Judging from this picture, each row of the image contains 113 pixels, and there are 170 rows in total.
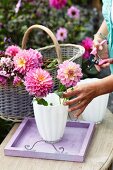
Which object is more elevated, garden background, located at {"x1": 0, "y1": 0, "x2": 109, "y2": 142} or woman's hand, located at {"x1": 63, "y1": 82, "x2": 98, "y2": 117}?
woman's hand, located at {"x1": 63, "y1": 82, "x2": 98, "y2": 117}

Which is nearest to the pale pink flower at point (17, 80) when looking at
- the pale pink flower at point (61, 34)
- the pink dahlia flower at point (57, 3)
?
the pale pink flower at point (61, 34)

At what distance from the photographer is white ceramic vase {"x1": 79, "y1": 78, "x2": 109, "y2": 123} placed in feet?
6.36

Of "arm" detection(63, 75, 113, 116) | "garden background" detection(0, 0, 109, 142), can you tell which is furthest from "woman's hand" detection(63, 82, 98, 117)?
"garden background" detection(0, 0, 109, 142)

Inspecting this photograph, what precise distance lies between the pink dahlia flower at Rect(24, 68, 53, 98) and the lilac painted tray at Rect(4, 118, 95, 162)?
0.21 m

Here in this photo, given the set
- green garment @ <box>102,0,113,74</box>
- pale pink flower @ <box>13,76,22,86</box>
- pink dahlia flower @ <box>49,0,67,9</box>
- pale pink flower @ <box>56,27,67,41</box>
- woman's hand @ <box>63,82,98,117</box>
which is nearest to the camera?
woman's hand @ <box>63,82,98,117</box>

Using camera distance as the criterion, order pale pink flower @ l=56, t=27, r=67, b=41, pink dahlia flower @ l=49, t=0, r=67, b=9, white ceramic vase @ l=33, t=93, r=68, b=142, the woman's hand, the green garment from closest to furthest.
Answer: the woman's hand, white ceramic vase @ l=33, t=93, r=68, b=142, the green garment, pale pink flower @ l=56, t=27, r=67, b=41, pink dahlia flower @ l=49, t=0, r=67, b=9

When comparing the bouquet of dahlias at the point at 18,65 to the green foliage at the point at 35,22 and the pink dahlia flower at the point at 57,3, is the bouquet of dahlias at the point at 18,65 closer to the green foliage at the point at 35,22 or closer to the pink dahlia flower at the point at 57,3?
the green foliage at the point at 35,22

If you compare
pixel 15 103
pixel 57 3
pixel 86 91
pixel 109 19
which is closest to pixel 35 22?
pixel 57 3

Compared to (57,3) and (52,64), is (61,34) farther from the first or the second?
(52,64)

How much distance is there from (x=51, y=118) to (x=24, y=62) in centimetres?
24

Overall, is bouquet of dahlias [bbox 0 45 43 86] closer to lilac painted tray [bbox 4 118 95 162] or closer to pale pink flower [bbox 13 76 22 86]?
pale pink flower [bbox 13 76 22 86]

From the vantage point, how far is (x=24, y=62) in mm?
1823

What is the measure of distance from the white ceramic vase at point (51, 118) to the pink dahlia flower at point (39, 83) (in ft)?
0.28

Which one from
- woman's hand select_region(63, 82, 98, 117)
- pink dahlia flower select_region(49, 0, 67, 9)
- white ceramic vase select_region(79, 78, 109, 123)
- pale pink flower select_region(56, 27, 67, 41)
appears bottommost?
pale pink flower select_region(56, 27, 67, 41)
